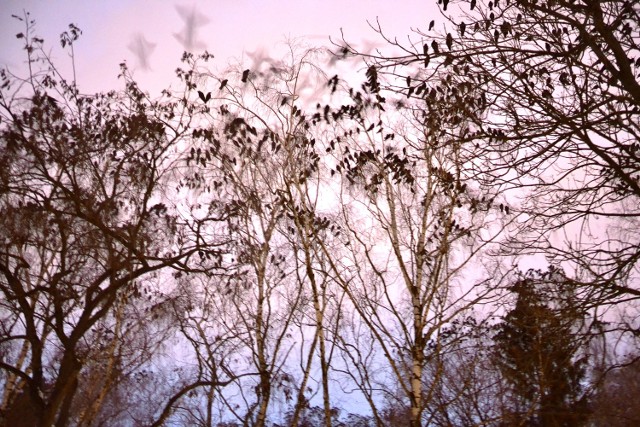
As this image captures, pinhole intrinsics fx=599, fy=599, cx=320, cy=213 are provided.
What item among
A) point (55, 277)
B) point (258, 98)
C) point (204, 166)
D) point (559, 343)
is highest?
point (258, 98)

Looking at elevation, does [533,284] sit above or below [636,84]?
below

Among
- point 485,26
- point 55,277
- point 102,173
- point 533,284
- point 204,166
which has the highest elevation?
point 204,166

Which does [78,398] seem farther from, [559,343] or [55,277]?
[559,343]

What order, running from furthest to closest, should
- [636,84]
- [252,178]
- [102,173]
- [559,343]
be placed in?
1. [252,178]
2. [102,173]
3. [559,343]
4. [636,84]

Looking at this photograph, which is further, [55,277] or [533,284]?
[55,277]

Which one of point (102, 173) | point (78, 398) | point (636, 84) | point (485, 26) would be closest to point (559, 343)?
point (636, 84)

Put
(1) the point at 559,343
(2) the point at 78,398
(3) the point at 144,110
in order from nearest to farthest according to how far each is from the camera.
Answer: (1) the point at 559,343 < (3) the point at 144,110 < (2) the point at 78,398

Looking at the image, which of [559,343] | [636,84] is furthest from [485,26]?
[559,343]

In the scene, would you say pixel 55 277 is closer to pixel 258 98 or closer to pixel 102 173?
pixel 102 173

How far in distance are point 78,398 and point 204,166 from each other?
10921mm

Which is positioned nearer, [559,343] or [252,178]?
[559,343]

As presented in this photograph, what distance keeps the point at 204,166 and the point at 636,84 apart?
9.94 meters

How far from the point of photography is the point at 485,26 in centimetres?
631

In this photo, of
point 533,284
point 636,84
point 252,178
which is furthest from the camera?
point 252,178
